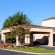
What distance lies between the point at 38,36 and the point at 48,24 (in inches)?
220

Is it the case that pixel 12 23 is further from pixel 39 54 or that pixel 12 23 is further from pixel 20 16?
pixel 39 54

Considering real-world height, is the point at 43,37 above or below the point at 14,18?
below

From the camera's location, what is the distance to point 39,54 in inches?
930

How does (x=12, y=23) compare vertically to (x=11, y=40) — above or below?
above

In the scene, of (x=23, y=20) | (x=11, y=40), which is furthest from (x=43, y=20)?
(x=11, y=40)

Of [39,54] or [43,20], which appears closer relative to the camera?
[39,54]

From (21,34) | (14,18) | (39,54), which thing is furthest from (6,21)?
(39,54)

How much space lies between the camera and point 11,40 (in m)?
70.2

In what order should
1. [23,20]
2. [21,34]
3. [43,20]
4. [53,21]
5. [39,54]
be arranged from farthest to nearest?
1. [23,20]
2. [43,20]
3. [53,21]
4. [21,34]
5. [39,54]

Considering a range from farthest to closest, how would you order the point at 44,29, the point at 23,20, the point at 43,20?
the point at 23,20 → the point at 43,20 → the point at 44,29

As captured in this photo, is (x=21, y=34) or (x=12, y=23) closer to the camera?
(x=21, y=34)

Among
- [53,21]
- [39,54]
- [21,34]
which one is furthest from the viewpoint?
[53,21]

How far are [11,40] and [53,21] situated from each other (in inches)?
696

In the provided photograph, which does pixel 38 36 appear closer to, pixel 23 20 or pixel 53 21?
pixel 53 21
